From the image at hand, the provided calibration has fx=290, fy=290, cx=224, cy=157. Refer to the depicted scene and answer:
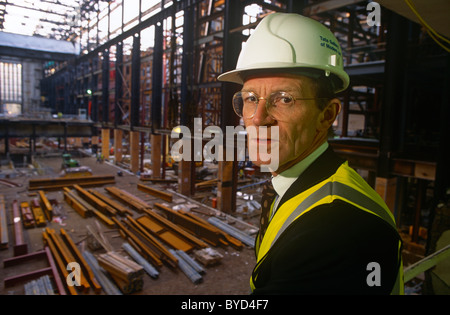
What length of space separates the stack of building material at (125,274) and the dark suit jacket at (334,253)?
6340mm

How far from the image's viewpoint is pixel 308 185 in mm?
1287

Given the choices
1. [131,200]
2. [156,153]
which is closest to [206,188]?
[156,153]

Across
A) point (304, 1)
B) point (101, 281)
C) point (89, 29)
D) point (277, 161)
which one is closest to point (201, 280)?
point (101, 281)

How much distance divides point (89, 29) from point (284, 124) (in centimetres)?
3765

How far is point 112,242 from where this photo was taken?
30.6 feet

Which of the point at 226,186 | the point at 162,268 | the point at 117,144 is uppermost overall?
the point at 117,144

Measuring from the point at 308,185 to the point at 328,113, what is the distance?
0.45 m

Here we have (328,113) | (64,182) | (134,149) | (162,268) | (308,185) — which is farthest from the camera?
(134,149)

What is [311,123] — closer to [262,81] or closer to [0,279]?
[262,81]

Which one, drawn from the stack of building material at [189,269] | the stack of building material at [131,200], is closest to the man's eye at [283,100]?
the stack of building material at [189,269]

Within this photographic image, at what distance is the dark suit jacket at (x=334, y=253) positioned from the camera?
936 millimetres

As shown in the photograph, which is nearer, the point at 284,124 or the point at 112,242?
the point at 284,124

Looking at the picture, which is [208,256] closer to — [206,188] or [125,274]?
[125,274]

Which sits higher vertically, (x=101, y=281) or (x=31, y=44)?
(x=31, y=44)
